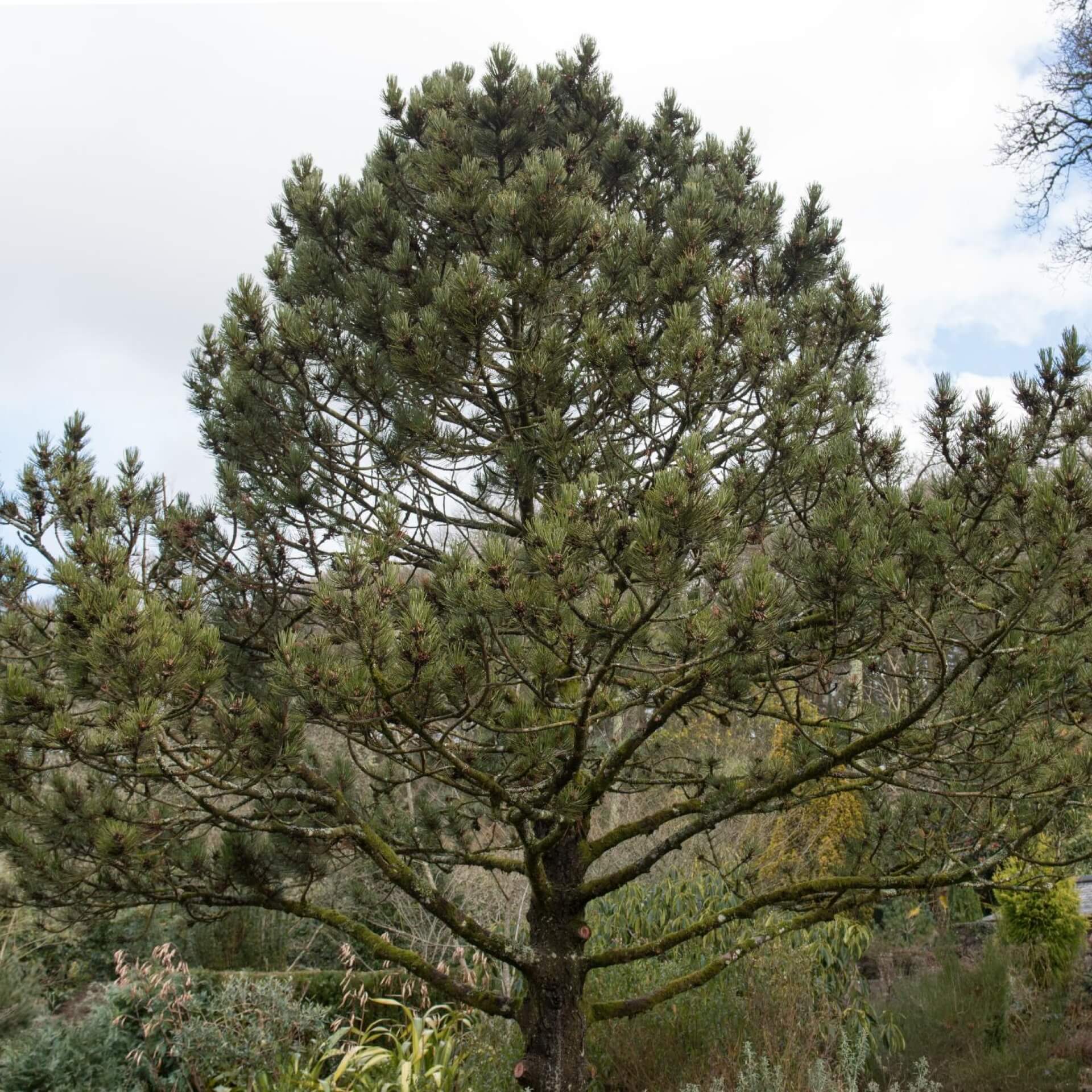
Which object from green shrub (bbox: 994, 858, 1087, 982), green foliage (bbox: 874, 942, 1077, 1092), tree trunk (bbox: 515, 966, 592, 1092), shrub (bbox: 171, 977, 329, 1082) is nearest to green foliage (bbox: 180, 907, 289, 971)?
shrub (bbox: 171, 977, 329, 1082)

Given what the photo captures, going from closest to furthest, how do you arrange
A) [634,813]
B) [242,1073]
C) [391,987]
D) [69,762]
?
[69,762] → [242,1073] → [391,987] → [634,813]

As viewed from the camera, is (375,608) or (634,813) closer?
(375,608)

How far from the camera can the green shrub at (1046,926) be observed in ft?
21.4

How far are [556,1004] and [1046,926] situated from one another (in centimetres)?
467

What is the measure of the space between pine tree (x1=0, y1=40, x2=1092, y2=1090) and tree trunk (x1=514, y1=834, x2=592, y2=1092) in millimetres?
16

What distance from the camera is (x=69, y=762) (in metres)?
3.15

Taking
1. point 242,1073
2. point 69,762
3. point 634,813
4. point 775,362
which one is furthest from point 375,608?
point 634,813

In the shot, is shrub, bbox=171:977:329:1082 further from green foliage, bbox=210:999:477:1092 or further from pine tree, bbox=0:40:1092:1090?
pine tree, bbox=0:40:1092:1090

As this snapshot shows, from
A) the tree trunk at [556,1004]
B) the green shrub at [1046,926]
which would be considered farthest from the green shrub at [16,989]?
the green shrub at [1046,926]

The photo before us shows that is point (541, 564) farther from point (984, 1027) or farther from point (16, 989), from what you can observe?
point (16, 989)

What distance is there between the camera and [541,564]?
8.40 ft

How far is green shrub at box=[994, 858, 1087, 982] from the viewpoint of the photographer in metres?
6.53

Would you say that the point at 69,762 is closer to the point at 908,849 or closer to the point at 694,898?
the point at 908,849

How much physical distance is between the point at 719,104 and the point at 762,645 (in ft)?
12.4
